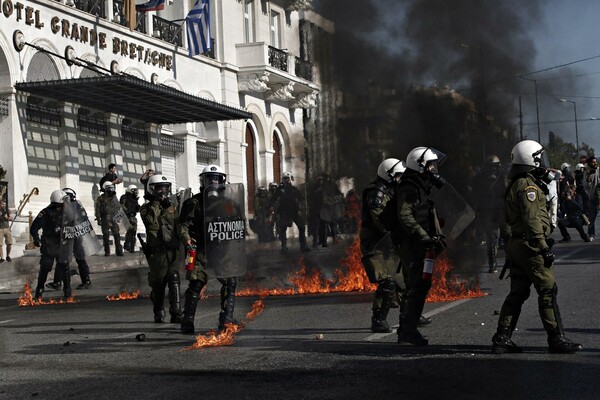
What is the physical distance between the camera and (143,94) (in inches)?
1040

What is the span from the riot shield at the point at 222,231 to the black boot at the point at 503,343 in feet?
9.27

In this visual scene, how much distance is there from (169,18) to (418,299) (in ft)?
84.0

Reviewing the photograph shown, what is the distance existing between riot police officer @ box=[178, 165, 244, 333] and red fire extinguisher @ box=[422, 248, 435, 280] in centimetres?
213

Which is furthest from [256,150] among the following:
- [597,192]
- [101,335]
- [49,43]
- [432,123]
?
[101,335]

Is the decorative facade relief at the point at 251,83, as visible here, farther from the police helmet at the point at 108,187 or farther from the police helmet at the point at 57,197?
the police helmet at the point at 57,197

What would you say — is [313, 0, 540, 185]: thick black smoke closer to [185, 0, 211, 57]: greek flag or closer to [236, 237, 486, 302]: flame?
[236, 237, 486, 302]: flame

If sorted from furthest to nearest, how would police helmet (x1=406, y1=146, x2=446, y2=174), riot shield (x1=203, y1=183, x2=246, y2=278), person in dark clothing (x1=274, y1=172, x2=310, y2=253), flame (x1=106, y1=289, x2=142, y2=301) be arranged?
person in dark clothing (x1=274, y1=172, x2=310, y2=253)
flame (x1=106, y1=289, x2=142, y2=301)
riot shield (x1=203, y1=183, x2=246, y2=278)
police helmet (x1=406, y1=146, x2=446, y2=174)

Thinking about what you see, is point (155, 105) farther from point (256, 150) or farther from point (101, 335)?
point (101, 335)

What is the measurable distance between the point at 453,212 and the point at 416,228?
161 cm

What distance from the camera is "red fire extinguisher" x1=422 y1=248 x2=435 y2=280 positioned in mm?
8695

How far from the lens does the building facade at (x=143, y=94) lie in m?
24.1

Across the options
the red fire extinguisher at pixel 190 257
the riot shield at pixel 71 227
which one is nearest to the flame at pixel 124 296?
the riot shield at pixel 71 227

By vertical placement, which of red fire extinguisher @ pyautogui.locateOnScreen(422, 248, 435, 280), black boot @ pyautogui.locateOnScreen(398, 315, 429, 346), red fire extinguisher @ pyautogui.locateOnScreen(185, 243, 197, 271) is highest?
red fire extinguisher @ pyautogui.locateOnScreen(185, 243, 197, 271)

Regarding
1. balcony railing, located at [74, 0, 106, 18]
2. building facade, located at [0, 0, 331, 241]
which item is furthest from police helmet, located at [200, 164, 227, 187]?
balcony railing, located at [74, 0, 106, 18]
